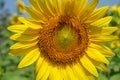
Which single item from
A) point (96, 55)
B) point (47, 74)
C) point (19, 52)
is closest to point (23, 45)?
point (19, 52)

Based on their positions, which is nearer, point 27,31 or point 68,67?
point 27,31

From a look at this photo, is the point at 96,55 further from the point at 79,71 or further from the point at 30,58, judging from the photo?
the point at 30,58

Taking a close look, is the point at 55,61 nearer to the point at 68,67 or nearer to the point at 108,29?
the point at 68,67

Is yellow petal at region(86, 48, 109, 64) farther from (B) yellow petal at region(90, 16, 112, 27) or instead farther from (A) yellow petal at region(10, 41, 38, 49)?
(A) yellow petal at region(10, 41, 38, 49)

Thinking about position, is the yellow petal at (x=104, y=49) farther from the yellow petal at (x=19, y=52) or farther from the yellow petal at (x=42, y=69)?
the yellow petal at (x=19, y=52)

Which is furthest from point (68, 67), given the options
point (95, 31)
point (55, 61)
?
point (95, 31)

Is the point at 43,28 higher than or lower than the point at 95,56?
higher

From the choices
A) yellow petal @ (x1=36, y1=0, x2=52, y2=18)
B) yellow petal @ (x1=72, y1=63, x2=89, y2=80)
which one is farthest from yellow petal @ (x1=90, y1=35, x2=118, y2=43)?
yellow petal @ (x1=36, y1=0, x2=52, y2=18)
